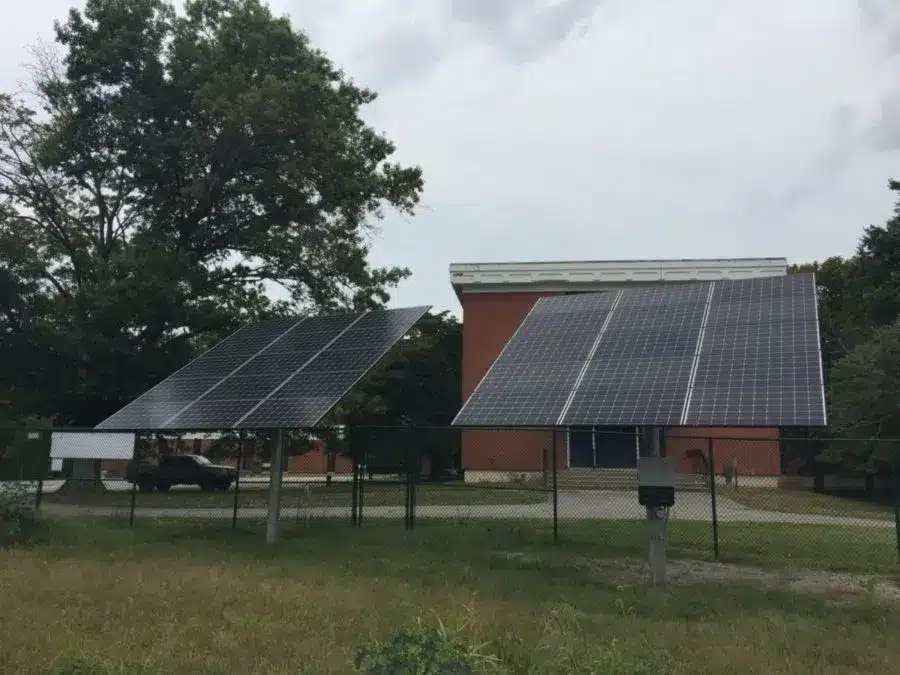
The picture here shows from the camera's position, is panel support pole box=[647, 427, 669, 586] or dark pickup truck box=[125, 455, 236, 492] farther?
dark pickup truck box=[125, 455, 236, 492]

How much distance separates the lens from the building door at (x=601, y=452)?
29.9 metres

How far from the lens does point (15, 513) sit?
1313 centimetres

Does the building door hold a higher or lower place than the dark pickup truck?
higher

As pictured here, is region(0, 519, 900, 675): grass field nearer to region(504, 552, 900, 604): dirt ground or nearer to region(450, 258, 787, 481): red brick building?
region(504, 552, 900, 604): dirt ground

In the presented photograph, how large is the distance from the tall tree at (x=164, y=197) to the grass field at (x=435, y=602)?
1289 centimetres

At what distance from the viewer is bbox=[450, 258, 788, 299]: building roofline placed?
106 ft

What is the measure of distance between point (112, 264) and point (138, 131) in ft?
18.5

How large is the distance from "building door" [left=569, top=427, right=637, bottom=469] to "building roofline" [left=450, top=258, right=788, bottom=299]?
23.6ft

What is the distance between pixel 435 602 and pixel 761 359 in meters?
5.53

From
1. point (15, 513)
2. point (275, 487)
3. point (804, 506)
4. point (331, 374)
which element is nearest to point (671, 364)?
point (331, 374)

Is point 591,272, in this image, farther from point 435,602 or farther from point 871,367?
point 435,602

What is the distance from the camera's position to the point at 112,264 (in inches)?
984

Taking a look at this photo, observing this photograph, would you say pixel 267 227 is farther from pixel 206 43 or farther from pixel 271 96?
pixel 206 43

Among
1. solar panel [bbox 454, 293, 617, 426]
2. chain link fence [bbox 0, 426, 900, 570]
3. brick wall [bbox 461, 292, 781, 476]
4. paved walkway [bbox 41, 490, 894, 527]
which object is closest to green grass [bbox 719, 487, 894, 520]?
chain link fence [bbox 0, 426, 900, 570]
